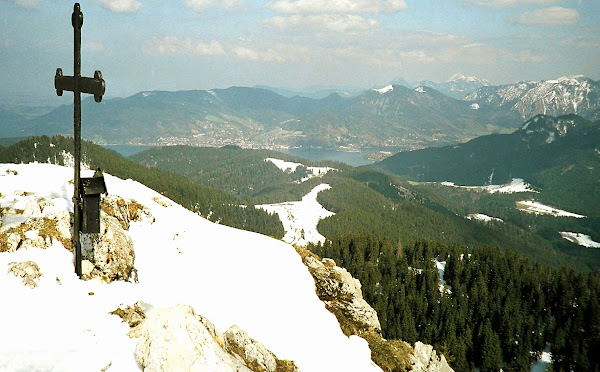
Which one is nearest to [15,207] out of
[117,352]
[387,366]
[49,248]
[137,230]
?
[49,248]

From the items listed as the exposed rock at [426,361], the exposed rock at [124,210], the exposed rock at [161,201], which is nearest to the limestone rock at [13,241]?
the exposed rock at [124,210]

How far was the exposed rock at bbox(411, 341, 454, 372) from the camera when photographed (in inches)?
1374

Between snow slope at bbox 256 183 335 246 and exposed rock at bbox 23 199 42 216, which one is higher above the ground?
exposed rock at bbox 23 199 42 216

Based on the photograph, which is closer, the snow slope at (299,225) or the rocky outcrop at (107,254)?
the rocky outcrop at (107,254)

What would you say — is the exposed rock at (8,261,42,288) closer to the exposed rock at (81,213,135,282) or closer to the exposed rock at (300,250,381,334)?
the exposed rock at (81,213,135,282)

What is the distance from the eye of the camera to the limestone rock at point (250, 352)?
16.3m

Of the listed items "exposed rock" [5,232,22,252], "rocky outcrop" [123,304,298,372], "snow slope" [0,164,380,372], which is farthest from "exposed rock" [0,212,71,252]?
"rocky outcrop" [123,304,298,372]

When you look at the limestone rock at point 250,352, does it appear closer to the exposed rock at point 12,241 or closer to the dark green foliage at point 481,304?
the exposed rock at point 12,241

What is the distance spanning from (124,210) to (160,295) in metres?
9.62

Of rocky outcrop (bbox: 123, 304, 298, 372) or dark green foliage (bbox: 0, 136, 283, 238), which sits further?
dark green foliage (bbox: 0, 136, 283, 238)

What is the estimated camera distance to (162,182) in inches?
6122

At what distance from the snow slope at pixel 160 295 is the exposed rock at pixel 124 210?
77 centimetres

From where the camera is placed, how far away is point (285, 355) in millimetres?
21922

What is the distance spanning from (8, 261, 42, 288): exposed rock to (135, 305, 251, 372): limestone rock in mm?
6820
